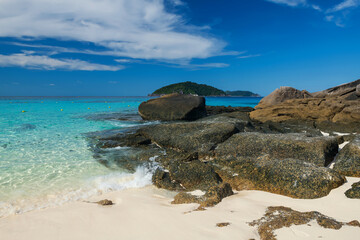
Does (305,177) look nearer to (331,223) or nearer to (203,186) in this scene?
(331,223)

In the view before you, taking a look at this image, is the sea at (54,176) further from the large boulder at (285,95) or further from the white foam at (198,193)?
the large boulder at (285,95)

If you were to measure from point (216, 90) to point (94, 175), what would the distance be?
176 meters

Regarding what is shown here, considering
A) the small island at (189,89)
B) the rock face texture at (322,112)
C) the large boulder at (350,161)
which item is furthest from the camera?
the small island at (189,89)

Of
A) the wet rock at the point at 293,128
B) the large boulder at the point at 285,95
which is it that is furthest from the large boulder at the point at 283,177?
the large boulder at the point at 285,95

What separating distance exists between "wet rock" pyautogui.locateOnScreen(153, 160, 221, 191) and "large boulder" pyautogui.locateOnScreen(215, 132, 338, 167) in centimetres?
110

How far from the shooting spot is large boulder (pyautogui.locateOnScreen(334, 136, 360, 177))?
515 centimetres

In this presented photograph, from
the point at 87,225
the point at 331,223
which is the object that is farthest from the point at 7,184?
the point at 331,223

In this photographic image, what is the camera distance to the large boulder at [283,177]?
437cm

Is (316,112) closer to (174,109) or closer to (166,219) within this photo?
(174,109)

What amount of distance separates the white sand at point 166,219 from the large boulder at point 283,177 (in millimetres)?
194

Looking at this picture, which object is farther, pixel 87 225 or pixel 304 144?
pixel 304 144

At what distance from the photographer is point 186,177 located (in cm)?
558

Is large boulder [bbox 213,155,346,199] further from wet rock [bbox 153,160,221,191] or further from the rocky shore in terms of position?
wet rock [bbox 153,160,221,191]

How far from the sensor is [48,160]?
24.3ft
